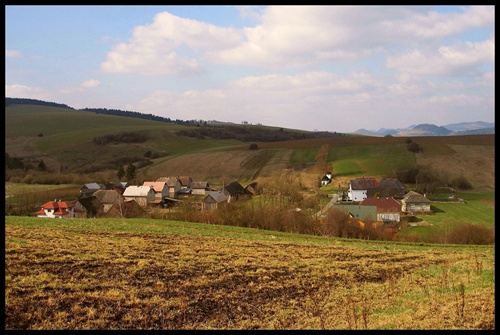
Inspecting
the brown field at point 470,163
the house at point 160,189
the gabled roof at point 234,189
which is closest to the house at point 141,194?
the house at point 160,189

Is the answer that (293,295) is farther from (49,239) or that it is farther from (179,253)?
(49,239)

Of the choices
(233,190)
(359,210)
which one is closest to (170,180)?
(233,190)

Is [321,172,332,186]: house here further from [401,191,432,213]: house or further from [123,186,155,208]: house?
[123,186,155,208]: house

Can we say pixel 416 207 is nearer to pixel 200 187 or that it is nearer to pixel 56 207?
pixel 200 187

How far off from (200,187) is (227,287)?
70.2 metres

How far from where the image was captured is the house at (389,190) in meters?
66.9

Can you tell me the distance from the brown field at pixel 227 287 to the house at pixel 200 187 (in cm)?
6145

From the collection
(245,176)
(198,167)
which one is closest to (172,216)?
(245,176)

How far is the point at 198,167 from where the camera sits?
96500 millimetres

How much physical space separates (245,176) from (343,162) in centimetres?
2220

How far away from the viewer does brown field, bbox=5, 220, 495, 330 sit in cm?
938

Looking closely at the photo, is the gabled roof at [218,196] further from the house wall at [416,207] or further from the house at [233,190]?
the house wall at [416,207]

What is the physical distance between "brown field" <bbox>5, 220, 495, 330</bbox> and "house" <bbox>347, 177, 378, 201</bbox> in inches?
1964

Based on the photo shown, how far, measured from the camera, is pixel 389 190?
223 ft
